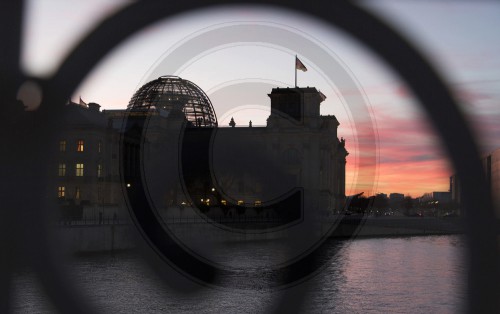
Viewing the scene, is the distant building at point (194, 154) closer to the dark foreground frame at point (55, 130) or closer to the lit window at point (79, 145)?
the lit window at point (79, 145)

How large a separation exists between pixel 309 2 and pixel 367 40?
8.3 inches

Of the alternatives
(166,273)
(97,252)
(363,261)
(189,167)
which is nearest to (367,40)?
(166,273)

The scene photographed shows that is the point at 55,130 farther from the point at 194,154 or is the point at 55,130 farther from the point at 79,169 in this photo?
the point at 79,169

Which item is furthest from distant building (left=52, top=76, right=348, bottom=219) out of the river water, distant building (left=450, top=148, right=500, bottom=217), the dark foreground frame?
the dark foreground frame

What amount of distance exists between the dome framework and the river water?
44912 mm

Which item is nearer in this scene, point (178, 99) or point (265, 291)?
point (265, 291)

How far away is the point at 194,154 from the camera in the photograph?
130 feet

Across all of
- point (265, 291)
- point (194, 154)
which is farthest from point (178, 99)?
point (265, 291)

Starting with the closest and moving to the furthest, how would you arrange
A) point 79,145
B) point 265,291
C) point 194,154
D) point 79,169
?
point 265,291
point 194,154
point 79,145
point 79,169

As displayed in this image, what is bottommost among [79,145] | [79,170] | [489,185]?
[489,185]

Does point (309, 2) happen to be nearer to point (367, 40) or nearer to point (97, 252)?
point (367, 40)

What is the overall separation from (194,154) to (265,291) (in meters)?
22.9

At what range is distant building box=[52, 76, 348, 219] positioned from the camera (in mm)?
20391

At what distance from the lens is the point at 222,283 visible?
19.2 meters
